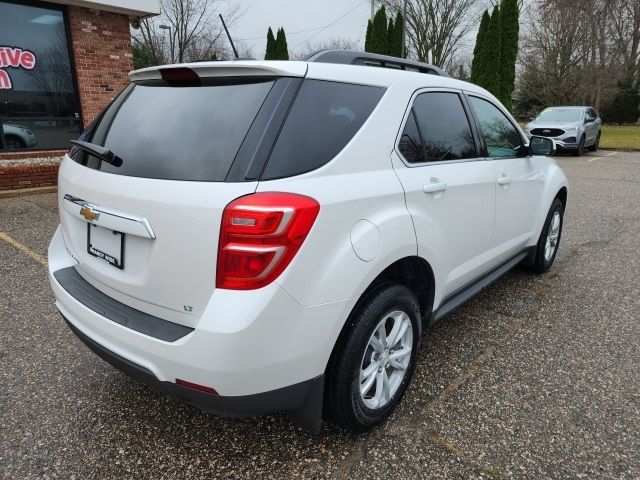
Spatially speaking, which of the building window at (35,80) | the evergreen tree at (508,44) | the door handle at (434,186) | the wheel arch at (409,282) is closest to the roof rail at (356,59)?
the door handle at (434,186)

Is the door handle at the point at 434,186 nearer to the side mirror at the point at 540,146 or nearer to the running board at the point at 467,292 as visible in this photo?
the running board at the point at 467,292

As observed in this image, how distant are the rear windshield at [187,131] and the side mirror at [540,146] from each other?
2.74 meters

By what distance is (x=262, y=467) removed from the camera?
6.82 ft

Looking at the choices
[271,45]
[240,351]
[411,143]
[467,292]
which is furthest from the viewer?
[271,45]

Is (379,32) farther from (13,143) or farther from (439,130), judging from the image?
(439,130)

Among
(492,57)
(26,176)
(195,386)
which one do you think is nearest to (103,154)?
(195,386)

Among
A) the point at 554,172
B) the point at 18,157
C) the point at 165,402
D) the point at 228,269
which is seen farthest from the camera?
the point at 18,157

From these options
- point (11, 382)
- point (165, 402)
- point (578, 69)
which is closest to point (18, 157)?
point (11, 382)

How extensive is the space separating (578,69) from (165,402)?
3476cm

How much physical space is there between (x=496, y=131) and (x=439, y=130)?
934mm

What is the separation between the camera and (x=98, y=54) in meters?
8.88

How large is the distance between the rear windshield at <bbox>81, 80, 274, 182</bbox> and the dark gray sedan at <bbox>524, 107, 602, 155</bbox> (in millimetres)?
15488

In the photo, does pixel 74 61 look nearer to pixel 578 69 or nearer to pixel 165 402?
pixel 165 402

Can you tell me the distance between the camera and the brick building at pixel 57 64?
8.02m
